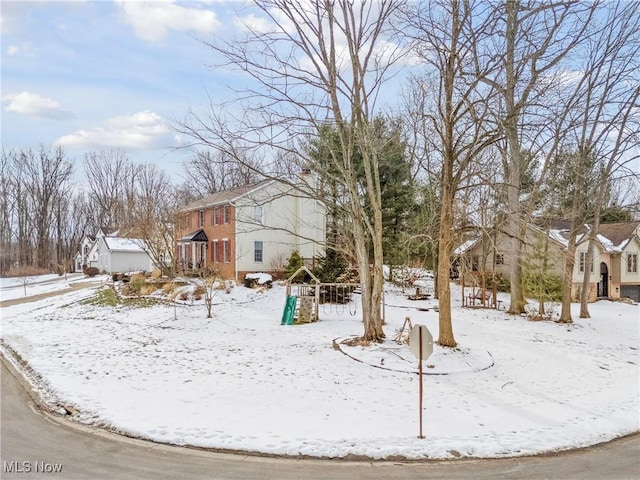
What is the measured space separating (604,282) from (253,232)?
25.0m

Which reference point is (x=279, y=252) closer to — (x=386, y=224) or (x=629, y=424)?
(x=386, y=224)

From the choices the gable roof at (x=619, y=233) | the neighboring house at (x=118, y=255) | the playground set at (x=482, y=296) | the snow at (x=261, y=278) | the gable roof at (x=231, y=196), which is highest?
the gable roof at (x=231, y=196)

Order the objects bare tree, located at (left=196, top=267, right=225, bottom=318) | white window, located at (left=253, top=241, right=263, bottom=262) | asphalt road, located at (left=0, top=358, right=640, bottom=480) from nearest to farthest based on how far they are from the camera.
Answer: asphalt road, located at (left=0, top=358, right=640, bottom=480) → bare tree, located at (left=196, top=267, right=225, bottom=318) → white window, located at (left=253, top=241, right=263, bottom=262)

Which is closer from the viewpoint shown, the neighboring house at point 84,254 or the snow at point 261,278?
the snow at point 261,278

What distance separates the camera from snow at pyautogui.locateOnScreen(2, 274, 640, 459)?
6.80 metres

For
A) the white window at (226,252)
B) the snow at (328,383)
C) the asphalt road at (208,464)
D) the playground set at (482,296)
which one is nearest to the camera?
the asphalt road at (208,464)

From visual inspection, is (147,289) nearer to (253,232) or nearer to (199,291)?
(199,291)

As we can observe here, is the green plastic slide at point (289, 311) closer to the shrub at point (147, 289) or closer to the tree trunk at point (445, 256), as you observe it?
the tree trunk at point (445, 256)

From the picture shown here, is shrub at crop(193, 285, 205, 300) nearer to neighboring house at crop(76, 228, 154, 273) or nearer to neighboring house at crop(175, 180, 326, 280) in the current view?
neighboring house at crop(175, 180, 326, 280)

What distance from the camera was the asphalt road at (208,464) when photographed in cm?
A: 543

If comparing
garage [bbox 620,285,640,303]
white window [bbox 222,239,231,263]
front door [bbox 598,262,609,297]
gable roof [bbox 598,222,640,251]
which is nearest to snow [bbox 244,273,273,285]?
white window [bbox 222,239,231,263]

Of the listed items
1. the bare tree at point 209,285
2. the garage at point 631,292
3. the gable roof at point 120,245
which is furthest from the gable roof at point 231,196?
the garage at point 631,292

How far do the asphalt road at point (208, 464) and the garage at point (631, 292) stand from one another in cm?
3121

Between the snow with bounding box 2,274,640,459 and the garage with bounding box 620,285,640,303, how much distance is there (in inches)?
765
